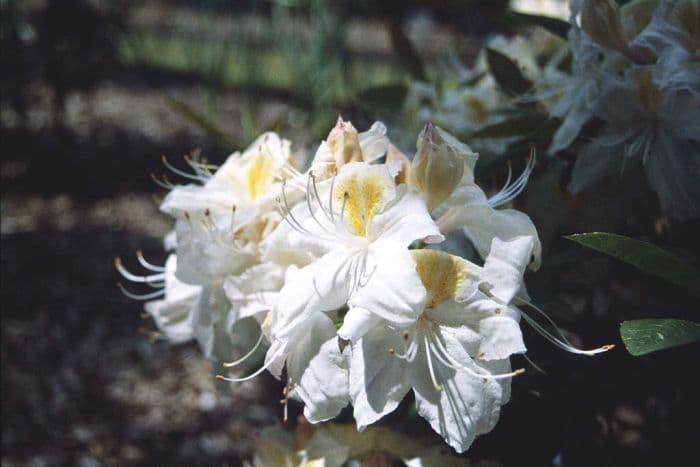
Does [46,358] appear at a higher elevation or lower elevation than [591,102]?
lower

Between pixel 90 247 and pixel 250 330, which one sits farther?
pixel 90 247

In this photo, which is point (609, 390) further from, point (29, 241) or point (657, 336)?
point (29, 241)

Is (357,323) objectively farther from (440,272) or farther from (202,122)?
(202,122)

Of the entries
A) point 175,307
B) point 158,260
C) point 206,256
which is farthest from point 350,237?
point 158,260

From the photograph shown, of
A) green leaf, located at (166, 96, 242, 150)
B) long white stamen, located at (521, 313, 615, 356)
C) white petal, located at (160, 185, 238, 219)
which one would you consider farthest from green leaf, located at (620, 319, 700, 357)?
green leaf, located at (166, 96, 242, 150)

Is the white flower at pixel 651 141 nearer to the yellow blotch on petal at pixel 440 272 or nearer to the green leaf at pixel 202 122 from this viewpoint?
the yellow blotch on petal at pixel 440 272

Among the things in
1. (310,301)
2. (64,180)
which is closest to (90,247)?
(64,180)

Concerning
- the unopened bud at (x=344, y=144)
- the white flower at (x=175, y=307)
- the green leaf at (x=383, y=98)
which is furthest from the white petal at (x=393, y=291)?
the green leaf at (x=383, y=98)
